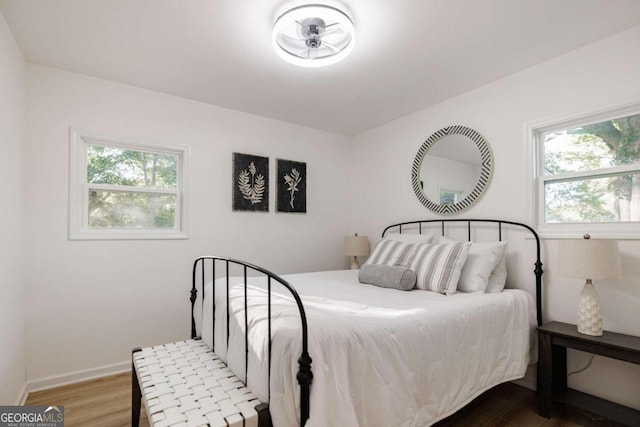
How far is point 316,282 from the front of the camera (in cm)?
265

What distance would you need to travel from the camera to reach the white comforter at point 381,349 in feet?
4.20

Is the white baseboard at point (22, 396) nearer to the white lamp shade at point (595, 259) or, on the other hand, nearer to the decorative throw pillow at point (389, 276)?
the decorative throw pillow at point (389, 276)

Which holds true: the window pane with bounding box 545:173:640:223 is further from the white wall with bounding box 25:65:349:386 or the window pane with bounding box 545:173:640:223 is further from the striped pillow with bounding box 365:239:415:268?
the white wall with bounding box 25:65:349:386

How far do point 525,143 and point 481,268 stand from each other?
3.46 feet

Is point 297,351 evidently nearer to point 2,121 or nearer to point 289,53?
point 289,53

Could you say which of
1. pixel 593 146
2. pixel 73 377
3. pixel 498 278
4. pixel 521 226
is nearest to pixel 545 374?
pixel 498 278

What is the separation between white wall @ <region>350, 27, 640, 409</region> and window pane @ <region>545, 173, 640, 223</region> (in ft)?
0.57

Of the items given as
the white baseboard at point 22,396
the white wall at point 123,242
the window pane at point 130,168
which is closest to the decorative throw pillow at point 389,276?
the white wall at point 123,242

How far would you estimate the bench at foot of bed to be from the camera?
1259 mm

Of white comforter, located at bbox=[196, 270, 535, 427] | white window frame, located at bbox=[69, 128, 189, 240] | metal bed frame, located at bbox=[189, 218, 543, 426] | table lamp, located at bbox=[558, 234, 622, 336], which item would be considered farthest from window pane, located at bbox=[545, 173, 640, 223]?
white window frame, located at bbox=[69, 128, 189, 240]

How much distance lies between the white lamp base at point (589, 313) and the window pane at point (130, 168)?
11.0ft

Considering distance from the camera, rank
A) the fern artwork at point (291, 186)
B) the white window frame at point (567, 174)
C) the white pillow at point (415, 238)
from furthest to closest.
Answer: the fern artwork at point (291, 186), the white pillow at point (415, 238), the white window frame at point (567, 174)

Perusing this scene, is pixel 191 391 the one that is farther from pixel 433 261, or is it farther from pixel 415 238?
pixel 415 238

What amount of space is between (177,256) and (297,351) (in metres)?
2.14
